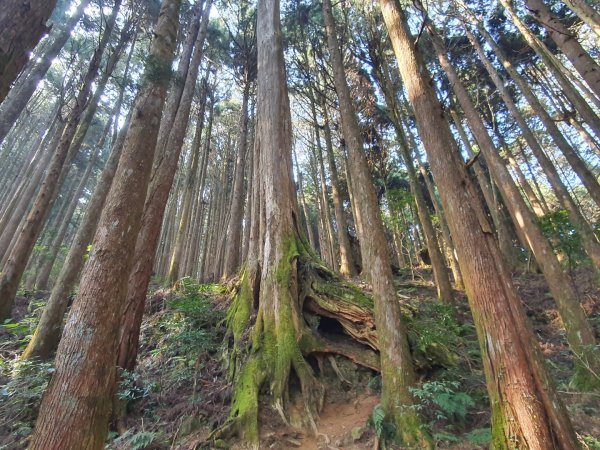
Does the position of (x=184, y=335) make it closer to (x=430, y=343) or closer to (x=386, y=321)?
(x=386, y=321)

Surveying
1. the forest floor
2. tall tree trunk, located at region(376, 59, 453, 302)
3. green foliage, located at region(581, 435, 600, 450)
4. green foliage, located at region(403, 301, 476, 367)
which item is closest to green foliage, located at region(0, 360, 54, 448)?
the forest floor

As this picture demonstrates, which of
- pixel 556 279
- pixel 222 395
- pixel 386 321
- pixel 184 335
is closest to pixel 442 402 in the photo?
pixel 386 321

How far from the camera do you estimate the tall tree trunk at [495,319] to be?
2.58 meters

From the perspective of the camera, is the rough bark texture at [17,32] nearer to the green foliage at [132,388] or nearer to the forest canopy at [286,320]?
the forest canopy at [286,320]

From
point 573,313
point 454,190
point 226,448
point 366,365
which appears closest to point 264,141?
point 454,190

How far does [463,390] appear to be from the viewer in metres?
4.20

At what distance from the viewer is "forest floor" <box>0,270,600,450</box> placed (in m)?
3.61

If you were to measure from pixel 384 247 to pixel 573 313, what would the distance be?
3.69m

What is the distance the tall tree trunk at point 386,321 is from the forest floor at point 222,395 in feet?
0.59

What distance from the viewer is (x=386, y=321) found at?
13.6 feet

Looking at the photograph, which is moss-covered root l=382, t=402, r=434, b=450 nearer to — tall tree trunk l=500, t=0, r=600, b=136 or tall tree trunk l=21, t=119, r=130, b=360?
tall tree trunk l=21, t=119, r=130, b=360

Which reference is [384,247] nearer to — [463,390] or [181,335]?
[463,390]

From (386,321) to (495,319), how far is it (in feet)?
4.61

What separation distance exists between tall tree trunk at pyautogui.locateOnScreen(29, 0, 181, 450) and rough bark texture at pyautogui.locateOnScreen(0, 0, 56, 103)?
4.86 feet
